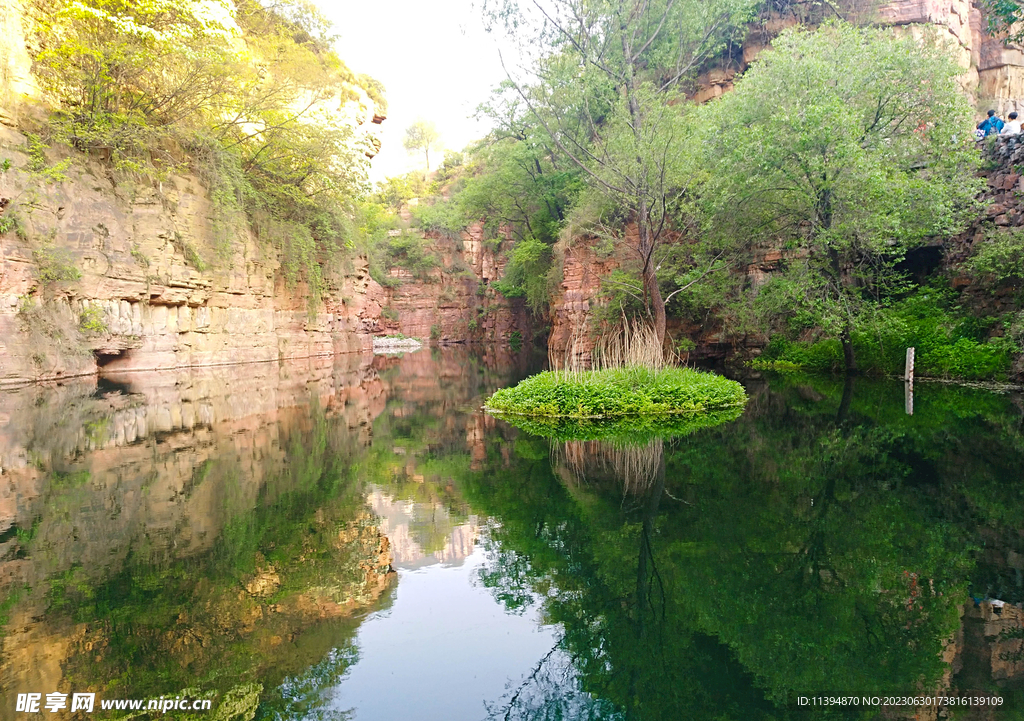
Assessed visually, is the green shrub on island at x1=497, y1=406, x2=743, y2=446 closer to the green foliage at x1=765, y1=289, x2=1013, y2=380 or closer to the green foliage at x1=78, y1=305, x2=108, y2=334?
the green foliage at x1=765, y1=289, x2=1013, y2=380

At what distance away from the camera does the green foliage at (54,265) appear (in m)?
16.3

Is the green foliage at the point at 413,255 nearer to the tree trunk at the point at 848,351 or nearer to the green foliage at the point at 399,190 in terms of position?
the green foliage at the point at 399,190

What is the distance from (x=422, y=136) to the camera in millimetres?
71688

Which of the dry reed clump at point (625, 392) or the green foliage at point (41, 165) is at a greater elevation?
the green foliage at point (41, 165)

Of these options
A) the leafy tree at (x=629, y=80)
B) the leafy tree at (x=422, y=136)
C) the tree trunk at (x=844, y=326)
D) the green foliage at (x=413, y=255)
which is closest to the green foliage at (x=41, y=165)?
the leafy tree at (x=629, y=80)

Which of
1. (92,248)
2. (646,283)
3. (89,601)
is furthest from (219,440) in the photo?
(92,248)

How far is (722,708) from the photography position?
10.3 ft

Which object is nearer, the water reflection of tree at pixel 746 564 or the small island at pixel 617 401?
the water reflection of tree at pixel 746 564

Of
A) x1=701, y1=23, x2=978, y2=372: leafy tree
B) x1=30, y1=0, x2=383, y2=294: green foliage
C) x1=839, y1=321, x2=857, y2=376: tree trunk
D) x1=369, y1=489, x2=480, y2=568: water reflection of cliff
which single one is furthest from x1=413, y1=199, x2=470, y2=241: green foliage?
x1=369, y1=489, x2=480, y2=568: water reflection of cliff

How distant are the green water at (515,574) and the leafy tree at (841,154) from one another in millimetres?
7699

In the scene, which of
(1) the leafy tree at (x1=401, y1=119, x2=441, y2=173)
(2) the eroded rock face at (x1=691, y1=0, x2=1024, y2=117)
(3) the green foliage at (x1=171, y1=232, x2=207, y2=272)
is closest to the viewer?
(3) the green foliage at (x1=171, y1=232, x2=207, y2=272)

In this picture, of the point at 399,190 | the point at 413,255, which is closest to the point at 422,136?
the point at 399,190

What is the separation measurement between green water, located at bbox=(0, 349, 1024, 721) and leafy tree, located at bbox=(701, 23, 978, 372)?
7699mm

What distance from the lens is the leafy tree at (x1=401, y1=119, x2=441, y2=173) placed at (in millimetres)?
71625
